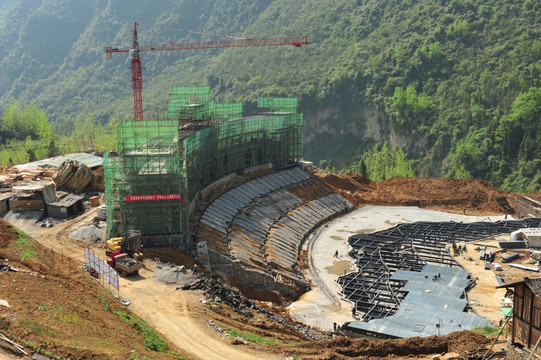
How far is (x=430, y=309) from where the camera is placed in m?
56.6

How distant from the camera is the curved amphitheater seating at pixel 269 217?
70.8 meters

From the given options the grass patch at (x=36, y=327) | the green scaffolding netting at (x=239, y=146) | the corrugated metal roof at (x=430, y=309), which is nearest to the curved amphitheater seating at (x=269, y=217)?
the green scaffolding netting at (x=239, y=146)

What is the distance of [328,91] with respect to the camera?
19375 centimetres

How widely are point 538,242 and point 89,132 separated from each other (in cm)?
10636

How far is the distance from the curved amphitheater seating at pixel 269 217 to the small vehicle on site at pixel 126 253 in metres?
9.55

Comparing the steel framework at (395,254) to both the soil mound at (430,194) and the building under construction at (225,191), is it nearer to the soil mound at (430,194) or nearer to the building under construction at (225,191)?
the building under construction at (225,191)

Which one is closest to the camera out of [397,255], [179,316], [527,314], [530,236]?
[527,314]

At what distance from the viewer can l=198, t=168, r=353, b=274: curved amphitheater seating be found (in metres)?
70.8

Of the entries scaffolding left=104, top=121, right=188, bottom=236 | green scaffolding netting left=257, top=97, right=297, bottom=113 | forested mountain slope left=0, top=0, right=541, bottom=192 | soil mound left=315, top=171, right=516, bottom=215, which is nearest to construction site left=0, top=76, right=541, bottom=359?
scaffolding left=104, top=121, right=188, bottom=236

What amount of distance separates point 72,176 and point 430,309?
158 feet

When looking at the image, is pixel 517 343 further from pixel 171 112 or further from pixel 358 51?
pixel 358 51

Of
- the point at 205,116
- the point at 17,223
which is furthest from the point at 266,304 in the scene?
the point at 205,116

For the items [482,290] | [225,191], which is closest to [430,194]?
[225,191]

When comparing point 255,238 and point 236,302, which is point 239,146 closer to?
point 255,238
